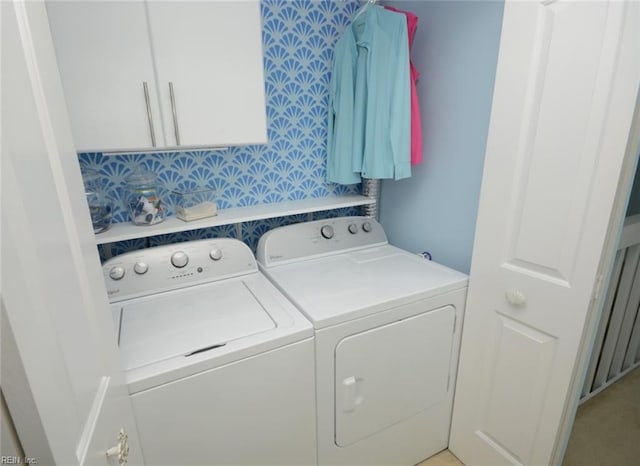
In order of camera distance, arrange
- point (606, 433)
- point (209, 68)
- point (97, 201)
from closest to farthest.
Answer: point (209, 68)
point (97, 201)
point (606, 433)

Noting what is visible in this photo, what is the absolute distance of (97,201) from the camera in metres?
1.56

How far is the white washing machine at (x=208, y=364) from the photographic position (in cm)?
108

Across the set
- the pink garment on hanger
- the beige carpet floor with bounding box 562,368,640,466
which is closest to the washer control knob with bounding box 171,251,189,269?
the pink garment on hanger

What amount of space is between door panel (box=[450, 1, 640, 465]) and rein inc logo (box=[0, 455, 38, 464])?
1.48 meters

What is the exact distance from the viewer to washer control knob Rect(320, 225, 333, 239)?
1927 millimetres

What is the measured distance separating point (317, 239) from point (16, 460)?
5.05 ft

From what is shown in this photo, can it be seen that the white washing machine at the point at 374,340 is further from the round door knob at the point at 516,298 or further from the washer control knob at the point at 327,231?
the round door knob at the point at 516,298

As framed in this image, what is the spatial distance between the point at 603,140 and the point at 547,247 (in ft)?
1.31

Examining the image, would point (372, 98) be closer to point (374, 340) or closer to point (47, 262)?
point (374, 340)

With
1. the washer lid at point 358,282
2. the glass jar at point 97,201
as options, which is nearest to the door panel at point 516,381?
the washer lid at point 358,282

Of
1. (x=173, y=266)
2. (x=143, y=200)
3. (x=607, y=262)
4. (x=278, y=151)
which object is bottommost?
(x=173, y=266)

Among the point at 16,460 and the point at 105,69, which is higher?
the point at 105,69

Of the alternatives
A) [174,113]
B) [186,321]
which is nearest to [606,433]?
[186,321]

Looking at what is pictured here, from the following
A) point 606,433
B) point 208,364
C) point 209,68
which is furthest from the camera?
point 606,433
